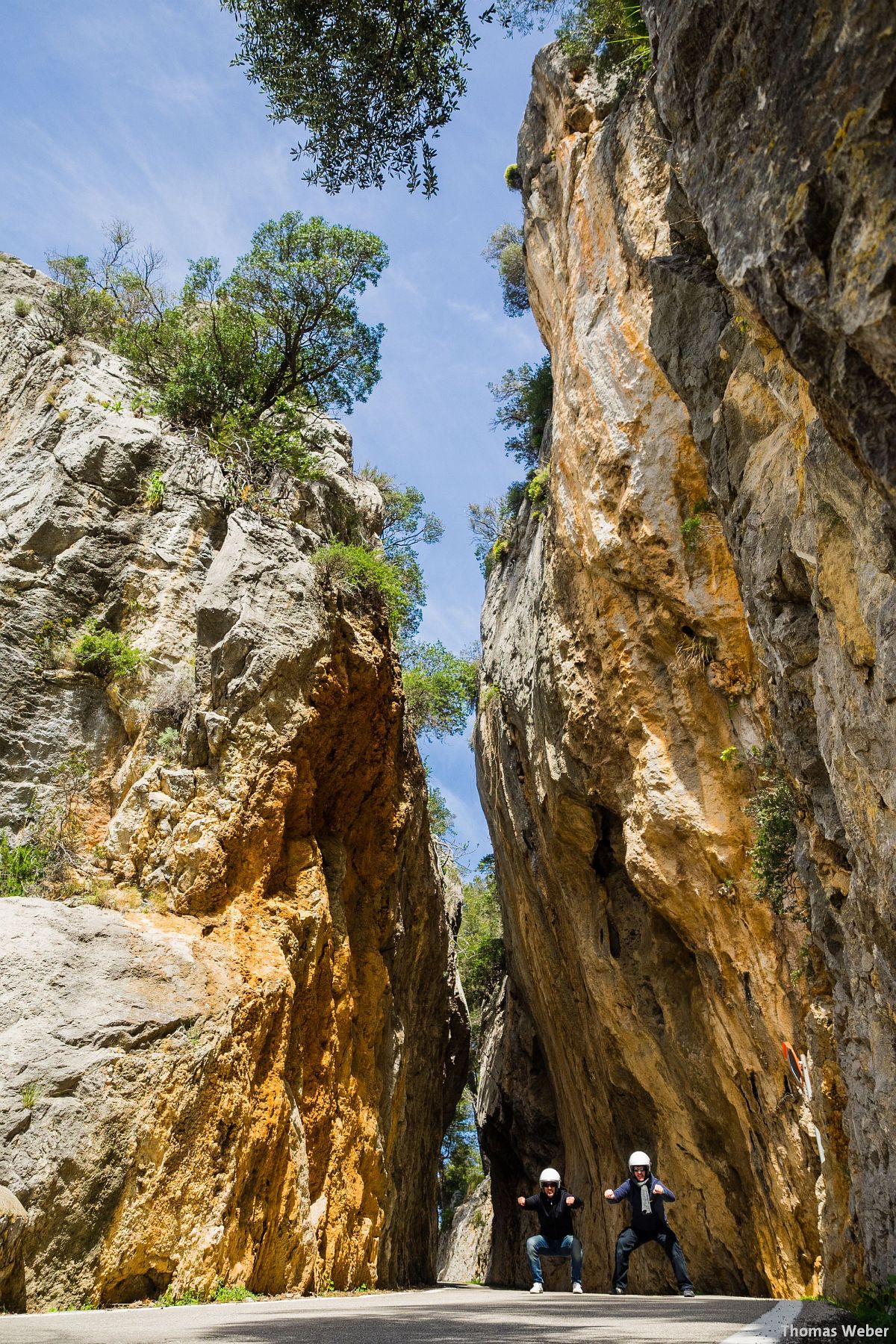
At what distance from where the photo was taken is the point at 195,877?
36.6 ft

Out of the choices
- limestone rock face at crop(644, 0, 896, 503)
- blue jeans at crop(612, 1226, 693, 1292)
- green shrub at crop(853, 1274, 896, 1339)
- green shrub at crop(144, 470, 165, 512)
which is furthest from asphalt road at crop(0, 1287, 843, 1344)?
green shrub at crop(144, 470, 165, 512)

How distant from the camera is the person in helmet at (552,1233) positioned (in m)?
10.3

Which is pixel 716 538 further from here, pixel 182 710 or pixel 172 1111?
pixel 172 1111

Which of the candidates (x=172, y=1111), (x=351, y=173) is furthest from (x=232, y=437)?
(x=172, y=1111)

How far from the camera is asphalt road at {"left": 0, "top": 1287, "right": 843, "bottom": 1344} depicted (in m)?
4.44

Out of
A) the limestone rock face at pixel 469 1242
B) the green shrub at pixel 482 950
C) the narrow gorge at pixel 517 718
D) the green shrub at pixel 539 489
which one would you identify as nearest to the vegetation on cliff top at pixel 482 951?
the green shrub at pixel 482 950

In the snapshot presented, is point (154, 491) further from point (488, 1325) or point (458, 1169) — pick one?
point (458, 1169)

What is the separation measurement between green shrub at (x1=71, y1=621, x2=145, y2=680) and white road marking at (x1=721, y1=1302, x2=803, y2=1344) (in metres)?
10.6

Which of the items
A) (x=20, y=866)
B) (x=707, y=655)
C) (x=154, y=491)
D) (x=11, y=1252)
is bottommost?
(x=11, y=1252)

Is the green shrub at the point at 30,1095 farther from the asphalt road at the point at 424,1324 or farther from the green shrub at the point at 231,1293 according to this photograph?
the green shrub at the point at 231,1293

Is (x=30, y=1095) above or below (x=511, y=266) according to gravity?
below

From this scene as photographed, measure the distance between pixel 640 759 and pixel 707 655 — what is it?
7.27 feet

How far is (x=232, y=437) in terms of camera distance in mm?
16203

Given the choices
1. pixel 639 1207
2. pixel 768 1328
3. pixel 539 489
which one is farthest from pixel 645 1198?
pixel 539 489
